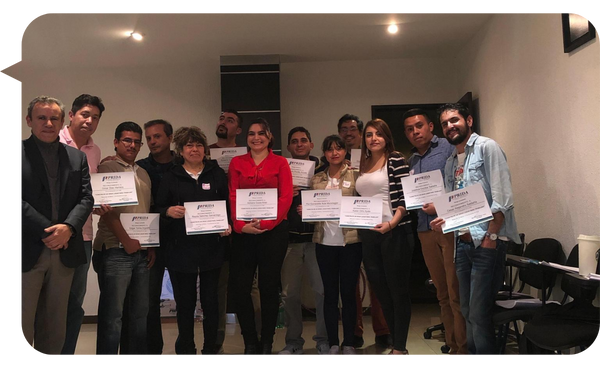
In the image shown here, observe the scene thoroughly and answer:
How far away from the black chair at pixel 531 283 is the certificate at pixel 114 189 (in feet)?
7.63

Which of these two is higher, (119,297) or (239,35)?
(239,35)

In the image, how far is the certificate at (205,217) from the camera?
9.59ft

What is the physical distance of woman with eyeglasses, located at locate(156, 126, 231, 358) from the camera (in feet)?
9.70

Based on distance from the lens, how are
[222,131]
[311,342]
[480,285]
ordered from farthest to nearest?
[222,131]
[311,342]
[480,285]

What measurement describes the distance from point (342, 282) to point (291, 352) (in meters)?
0.69

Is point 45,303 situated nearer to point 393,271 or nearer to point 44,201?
point 44,201

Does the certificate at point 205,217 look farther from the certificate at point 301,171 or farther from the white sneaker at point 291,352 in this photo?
the white sneaker at point 291,352

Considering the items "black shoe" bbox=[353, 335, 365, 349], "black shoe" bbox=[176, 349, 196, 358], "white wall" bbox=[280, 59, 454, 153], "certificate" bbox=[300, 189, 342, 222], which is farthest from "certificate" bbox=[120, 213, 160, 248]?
"white wall" bbox=[280, 59, 454, 153]

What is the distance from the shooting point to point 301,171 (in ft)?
11.2

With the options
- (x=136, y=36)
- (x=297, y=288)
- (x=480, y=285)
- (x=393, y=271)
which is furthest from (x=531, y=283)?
(x=136, y=36)

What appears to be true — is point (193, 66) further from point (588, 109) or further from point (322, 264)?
point (588, 109)

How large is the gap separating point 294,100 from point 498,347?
344cm

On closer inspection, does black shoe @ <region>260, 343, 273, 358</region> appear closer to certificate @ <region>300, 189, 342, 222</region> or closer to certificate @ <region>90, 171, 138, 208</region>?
certificate @ <region>300, 189, 342, 222</region>

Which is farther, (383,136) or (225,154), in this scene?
(225,154)
